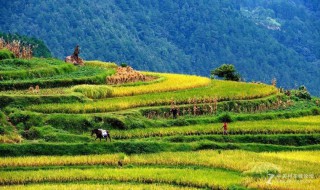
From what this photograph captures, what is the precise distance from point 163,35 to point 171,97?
106216 mm

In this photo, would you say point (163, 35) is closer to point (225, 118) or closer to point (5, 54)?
point (5, 54)

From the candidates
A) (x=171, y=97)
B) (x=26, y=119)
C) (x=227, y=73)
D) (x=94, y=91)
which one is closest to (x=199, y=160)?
(x=26, y=119)

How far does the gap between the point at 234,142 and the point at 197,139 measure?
2024mm

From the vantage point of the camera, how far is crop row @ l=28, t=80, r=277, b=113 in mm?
34438

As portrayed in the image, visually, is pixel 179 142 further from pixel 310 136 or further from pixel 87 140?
pixel 310 136

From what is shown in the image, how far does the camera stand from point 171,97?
1577 inches

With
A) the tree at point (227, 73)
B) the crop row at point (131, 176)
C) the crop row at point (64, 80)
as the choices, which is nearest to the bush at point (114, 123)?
the crop row at point (131, 176)

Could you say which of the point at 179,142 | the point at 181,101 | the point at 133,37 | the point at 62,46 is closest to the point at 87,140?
the point at 179,142

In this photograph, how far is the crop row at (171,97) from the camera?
3444 centimetres

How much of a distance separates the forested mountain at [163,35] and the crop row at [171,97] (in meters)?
67.8

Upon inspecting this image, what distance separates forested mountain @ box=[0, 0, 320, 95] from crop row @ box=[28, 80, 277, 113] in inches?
2669

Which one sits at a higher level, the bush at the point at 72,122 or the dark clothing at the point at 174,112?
the dark clothing at the point at 174,112

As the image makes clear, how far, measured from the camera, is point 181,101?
39.6 meters

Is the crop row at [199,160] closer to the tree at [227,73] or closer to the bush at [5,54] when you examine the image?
the bush at [5,54]
